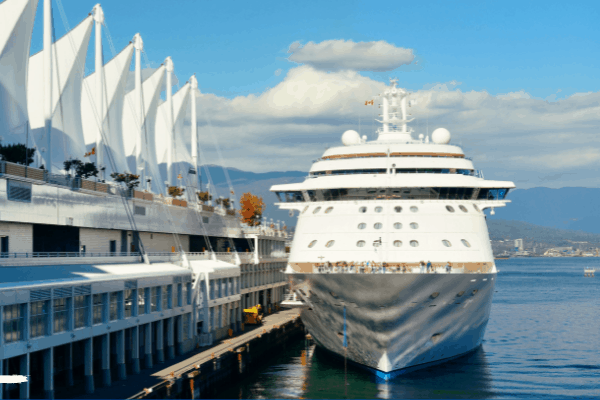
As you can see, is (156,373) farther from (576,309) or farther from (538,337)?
(576,309)

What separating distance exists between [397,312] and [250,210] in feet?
155

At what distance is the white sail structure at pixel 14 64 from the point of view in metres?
36.4

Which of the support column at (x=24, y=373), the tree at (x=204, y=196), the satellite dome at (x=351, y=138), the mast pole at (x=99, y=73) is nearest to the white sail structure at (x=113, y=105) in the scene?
the mast pole at (x=99, y=73)

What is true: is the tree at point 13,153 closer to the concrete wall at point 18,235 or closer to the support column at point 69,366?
the concrete wall at point 18,235

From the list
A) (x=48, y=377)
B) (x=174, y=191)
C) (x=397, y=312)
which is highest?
(x=174, y=191)

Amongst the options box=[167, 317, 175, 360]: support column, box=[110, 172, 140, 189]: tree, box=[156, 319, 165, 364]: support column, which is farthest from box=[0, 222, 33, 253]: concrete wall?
box=[110, 172, 140, 189]: tree

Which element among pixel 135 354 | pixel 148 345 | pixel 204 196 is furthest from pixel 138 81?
pixel 135 354

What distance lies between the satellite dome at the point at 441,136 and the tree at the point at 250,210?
36.1m

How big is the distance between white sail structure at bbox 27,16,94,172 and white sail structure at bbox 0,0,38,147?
693 centimetres

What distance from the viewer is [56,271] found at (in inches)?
1074

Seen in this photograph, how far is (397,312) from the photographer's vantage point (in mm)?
32719

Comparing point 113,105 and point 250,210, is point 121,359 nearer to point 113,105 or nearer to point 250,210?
point 113,105

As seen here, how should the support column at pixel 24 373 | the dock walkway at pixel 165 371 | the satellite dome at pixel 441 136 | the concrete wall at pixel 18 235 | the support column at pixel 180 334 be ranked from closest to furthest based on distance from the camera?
1. the support column at pixel 24 373
2. the dock walkway at pixel 165 371
3. the concrete wall at pixel 18 235
4. the support column at pixel 180 334
5. the satellite dome at pixel 441 136

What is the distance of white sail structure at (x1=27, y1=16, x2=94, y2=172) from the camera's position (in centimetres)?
4547
